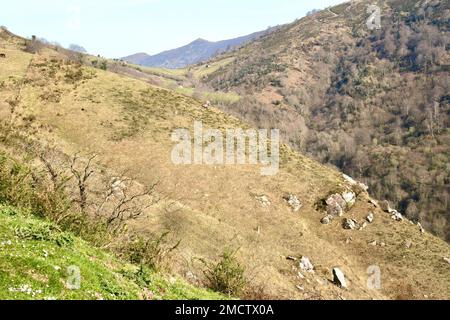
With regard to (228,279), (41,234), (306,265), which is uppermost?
(41,234)

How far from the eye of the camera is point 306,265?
38.5m

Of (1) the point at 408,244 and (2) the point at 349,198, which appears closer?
(1) the point at 408,244

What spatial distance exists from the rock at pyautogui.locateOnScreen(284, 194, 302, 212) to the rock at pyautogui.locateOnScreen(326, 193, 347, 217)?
3351mm

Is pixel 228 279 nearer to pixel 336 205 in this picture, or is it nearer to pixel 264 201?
pixel 264 201

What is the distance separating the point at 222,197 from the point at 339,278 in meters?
15.3

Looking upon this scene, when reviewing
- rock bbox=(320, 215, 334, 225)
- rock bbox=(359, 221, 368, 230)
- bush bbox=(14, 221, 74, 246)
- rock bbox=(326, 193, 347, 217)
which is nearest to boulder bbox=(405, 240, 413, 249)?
rock bbox=(359, 221, 368, 230)

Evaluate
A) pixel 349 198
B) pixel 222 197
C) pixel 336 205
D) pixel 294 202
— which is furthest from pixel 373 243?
pixel 222 197

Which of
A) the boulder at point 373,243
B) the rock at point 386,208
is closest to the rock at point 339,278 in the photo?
the boulder at point 373,243

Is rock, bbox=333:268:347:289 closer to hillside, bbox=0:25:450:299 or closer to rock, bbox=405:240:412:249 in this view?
hillside, bbox=0:25:450:299

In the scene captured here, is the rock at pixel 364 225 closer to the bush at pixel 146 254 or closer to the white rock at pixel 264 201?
the white rock at pixel 264 201

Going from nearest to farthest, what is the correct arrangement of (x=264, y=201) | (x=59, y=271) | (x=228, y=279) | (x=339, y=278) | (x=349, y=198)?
(x=59, y=271) → (x=228, y=279) → (x=339, y=278) → (x=264, y=201) → (x=349, y=198)

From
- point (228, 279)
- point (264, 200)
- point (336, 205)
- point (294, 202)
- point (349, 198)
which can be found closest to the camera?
point (228, 279)

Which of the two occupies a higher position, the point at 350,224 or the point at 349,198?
the point at 349,198

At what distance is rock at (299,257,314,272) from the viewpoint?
1500 inches
